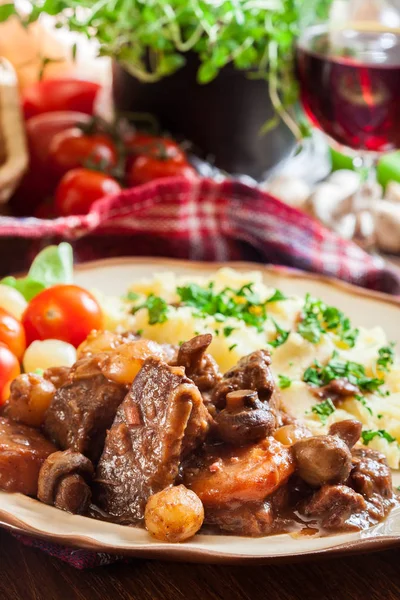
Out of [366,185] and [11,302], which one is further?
[366,185]

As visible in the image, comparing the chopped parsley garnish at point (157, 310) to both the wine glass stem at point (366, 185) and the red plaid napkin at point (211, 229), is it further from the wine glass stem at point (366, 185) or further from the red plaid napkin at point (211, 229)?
the wine glass stem at point (366, 185)

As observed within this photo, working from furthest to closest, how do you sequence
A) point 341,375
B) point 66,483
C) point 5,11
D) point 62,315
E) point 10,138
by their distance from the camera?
point 10,138 → point 5,11 → point 62,315 → point 341,375 → point 66,483

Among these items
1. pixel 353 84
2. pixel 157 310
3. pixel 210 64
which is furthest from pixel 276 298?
pixel 210 64

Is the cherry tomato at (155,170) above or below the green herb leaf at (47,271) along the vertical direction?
below

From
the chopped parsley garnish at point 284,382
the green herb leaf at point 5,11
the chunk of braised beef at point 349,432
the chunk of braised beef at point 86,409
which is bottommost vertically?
the chopped parsley garnish at point 284,382

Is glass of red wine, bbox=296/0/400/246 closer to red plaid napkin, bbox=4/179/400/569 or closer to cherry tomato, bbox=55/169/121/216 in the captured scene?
red plaid napkin, bbox=4/179/400/569

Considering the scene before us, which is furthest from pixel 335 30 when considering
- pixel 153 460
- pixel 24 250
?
pixel 153 460

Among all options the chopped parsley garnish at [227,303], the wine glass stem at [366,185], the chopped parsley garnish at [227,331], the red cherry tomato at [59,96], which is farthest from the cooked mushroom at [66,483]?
the red cherry tomato at [59,96]

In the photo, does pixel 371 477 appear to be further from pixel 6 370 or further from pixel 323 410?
pixel 6 370

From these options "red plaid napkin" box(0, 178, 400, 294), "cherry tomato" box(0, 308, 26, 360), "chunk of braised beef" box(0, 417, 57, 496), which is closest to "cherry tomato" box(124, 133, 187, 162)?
"red plaid napkin" box(0, 178, 400, 294)
